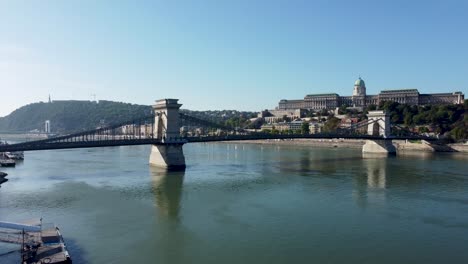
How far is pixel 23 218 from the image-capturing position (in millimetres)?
14242

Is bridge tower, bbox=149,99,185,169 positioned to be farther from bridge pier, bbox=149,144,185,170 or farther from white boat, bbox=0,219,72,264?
white boat, bbox=0,219,72,264

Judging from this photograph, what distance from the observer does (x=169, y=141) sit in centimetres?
2748

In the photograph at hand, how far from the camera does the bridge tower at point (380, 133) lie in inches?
1735

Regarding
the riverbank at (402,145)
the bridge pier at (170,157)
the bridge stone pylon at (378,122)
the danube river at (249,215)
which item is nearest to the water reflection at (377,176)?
the danube river at (249,215)

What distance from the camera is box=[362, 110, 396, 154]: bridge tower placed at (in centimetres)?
4406

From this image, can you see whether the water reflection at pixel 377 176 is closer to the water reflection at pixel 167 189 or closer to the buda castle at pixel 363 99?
the water reflection at pixel 167 189

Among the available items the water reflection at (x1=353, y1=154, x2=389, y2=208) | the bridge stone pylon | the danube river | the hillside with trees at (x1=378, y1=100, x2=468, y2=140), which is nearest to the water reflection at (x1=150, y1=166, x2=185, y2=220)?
the danube river

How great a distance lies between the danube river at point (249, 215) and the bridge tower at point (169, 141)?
58.3 inches

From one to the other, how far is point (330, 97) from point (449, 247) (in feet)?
288

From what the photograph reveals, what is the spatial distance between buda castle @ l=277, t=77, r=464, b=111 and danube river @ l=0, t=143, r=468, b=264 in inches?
2456

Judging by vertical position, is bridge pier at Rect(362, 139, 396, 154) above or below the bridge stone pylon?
below

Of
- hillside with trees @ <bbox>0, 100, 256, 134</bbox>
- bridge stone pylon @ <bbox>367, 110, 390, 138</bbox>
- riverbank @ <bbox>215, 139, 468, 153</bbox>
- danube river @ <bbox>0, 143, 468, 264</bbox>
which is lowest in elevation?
danube river @ <bbox>0, 143, 468, 264</bbox>

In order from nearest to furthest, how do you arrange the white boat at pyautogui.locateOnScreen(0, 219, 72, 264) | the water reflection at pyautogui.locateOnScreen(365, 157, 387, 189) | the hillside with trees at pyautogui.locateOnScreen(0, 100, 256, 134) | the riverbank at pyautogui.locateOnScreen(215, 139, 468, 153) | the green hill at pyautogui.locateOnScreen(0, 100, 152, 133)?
the white boat at pyautogui.locateOnScreen(0, 219, 72, 264) < the water reflection at pyautogui.locateOnScreen(365, 157, 387, 189) < the riverbank at pyautogui.locateOnScreen(215, 139, 468, 153) < the hillside with trees at pyautogui.locateOnScreen(0, 100, 256, 134) < the green hill at pyautogui.locateOnScreen(0, 100, 152, 133)

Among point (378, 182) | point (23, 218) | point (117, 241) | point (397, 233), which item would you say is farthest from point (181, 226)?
point (378, 182)
